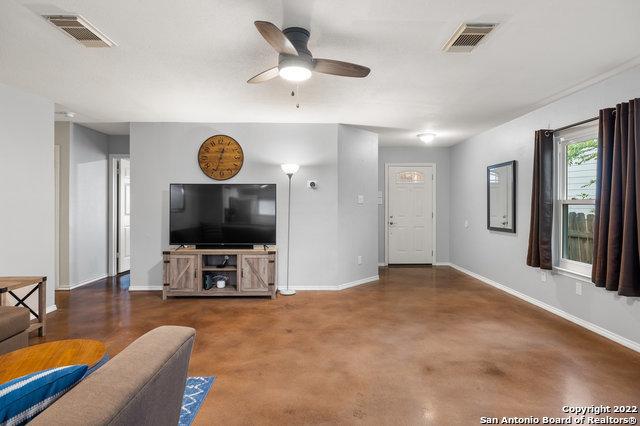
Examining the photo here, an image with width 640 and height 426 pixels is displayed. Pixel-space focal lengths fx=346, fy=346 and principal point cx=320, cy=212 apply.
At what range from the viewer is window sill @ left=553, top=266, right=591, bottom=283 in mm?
3600

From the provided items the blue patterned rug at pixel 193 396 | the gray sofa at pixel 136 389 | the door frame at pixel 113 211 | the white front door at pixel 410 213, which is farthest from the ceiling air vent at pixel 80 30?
the white front door at pixel 410 213

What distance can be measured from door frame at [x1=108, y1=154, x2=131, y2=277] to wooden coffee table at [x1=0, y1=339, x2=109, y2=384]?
4.71m

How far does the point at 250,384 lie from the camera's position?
244 cm

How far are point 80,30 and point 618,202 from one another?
457 cm

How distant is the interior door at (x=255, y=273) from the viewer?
4.66 metres

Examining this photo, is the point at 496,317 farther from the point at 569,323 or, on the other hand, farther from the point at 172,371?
the point at 172,371

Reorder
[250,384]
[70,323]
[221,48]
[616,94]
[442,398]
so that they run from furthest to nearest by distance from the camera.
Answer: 1. [70,323]
2. [616,94]
3. [221,48]
4. [250,384]
5. [442,398]

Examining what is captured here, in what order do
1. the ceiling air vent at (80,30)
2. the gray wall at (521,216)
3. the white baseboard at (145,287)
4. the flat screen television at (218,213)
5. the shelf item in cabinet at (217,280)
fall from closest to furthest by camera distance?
the ceiling air vent at (80,30), the gray wall at (521,216), the shelf item in cabinet at (217,280), the flat screen television at (218,213), the white baseboard at (145,287)

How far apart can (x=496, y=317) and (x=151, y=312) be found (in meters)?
4.01

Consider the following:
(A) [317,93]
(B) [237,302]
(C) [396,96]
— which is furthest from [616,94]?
(B) [237,302]

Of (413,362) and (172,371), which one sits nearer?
(172,371)

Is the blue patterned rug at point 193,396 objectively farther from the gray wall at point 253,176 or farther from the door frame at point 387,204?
the door frame at point 387,204

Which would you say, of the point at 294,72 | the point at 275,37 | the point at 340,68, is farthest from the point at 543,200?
the point at 275,37

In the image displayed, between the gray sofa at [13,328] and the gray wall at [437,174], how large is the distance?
5792mm
